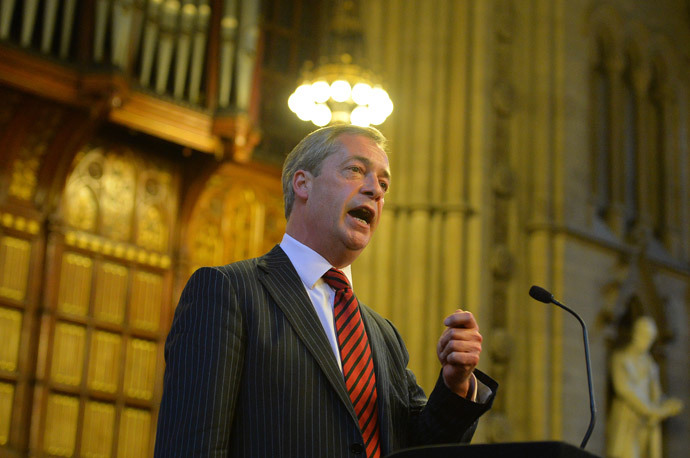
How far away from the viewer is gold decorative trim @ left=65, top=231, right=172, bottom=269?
6566mm

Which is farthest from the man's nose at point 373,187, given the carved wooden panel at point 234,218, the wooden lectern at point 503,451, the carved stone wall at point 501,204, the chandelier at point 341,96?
the carved stone wall at point 501,204

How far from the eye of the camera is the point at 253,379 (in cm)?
229

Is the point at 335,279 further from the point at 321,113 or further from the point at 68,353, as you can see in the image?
the point at 68,353

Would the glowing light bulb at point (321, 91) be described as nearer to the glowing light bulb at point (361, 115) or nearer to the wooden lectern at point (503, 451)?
the glowing light bulb at point (361, 115)

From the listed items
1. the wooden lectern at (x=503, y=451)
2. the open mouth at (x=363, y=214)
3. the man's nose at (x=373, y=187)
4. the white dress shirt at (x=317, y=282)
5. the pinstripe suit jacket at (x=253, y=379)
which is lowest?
the wooden lectern at (x=503, y=451)

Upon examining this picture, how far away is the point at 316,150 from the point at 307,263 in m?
0.30

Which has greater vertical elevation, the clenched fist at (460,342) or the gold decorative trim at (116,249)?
the gold decorative trim at (116,249)

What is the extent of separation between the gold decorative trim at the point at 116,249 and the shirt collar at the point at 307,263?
429 centimetres

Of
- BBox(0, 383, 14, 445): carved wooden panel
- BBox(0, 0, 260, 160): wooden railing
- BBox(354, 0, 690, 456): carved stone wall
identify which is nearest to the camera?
BBox(0, 383, 14, 445): carved wooden panel

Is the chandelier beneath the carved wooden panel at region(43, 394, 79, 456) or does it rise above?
above

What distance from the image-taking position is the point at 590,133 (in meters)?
9.35

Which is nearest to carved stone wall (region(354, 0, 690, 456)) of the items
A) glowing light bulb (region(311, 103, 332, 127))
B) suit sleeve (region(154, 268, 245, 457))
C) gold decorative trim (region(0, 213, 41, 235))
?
glowing light bulb (region(311, 103, 332, 127))

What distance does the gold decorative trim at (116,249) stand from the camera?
6566 millimetres

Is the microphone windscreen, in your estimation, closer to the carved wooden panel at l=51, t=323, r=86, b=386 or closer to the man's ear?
the man's ear
